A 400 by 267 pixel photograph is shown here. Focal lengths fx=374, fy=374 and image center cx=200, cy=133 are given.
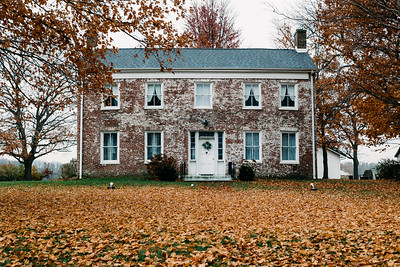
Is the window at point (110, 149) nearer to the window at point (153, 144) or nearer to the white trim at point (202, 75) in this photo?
the window at point (153, 144)

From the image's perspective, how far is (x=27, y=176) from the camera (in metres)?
26.9

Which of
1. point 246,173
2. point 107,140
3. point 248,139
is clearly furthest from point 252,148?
point 107,140

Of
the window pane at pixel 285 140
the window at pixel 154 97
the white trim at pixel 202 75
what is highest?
the white trim at pixel 202 75

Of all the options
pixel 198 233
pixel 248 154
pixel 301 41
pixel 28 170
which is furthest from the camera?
pixel 28 170

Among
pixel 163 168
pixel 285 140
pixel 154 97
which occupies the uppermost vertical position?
pixel 154 97

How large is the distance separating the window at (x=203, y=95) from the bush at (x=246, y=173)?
14.0ft

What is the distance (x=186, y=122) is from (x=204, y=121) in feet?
3.36

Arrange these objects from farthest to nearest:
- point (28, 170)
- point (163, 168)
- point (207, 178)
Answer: point (28, 170), point (207, 178), point (163, 168)

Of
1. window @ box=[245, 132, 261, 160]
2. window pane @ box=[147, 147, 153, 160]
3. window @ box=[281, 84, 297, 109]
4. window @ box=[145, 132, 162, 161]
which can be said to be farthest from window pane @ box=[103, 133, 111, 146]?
window @ box=[281, 84, 297, 109]

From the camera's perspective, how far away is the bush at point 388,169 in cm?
2305

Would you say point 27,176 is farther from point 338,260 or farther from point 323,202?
point 338,260

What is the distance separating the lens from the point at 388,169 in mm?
24328

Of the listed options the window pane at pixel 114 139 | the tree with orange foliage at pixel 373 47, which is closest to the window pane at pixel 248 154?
the tree with orange foliage at pixel 373 47

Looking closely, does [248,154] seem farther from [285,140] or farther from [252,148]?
[285,140]
